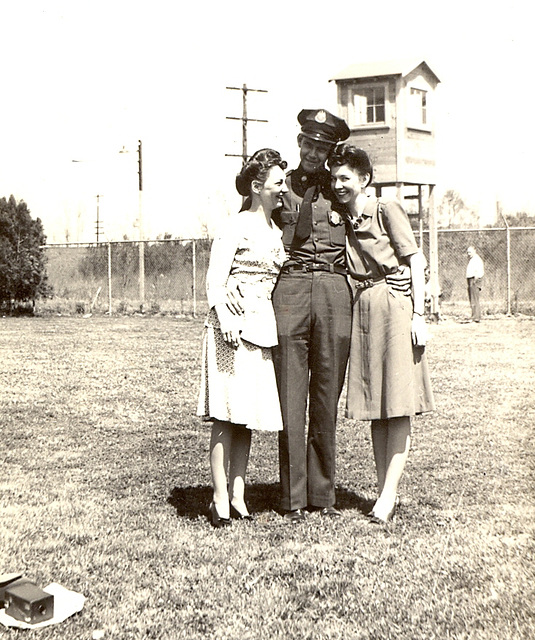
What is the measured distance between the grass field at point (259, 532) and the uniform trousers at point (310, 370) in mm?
222

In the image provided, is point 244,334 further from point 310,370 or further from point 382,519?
point 382,519

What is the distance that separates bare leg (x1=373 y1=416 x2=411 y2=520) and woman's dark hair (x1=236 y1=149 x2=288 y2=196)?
155cm

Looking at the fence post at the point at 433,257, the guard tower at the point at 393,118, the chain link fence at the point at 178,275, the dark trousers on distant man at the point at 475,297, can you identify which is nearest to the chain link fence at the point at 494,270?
the chain link fence at the point at 178,275

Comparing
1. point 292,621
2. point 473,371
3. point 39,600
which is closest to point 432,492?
point 292,621

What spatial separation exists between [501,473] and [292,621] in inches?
112

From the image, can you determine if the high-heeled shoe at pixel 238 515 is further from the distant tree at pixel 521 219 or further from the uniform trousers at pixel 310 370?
the distant tree at pixel 521 219

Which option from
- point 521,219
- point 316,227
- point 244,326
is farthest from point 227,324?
point 521,219

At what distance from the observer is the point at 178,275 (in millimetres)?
25234

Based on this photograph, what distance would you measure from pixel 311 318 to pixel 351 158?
0.91m

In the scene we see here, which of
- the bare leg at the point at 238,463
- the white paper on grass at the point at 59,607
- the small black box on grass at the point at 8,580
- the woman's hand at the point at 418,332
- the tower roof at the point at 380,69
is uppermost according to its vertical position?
the tower roof at the point at 380,69

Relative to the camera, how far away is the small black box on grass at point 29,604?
3.58 meters

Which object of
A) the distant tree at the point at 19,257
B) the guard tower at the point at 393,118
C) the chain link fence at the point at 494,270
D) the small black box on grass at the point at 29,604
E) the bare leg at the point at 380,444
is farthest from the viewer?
the distant tree at the point at 19,257

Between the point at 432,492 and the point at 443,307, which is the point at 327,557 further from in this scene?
the point at 443,307

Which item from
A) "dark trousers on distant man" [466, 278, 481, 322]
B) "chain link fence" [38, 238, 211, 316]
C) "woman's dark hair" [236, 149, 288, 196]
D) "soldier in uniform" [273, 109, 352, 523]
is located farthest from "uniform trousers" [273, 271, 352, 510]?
"chain link fence" [38, 238, 211, 316]
